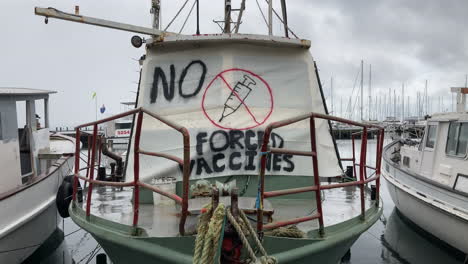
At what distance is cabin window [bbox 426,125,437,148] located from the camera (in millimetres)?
11086

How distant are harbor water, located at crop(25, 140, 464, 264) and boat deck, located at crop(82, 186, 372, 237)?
404 cm

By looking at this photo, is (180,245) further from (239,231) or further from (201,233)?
(239,231)

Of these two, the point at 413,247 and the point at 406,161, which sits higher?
the point at 406,161

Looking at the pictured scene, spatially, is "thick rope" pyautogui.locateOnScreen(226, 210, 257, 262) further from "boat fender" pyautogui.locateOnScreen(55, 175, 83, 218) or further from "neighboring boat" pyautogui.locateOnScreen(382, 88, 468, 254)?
"boat fender" pyautogui.locateOnScreen(55, 175, 83, 218)

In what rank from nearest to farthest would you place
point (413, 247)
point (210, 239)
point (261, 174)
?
point (210, 239)
point (261, 174)
point (413, 247)

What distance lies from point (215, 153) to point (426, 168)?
7931 millimetres

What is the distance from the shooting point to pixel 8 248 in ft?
24.2

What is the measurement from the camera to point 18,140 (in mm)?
8500

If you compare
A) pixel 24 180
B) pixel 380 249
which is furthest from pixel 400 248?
pixel 24 180

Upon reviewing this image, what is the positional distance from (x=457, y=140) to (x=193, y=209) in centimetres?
821

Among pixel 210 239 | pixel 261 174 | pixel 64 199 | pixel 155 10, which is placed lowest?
pixel 64 199

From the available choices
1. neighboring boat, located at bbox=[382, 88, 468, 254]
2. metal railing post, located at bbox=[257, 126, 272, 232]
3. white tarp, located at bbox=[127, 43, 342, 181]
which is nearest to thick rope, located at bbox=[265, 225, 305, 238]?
metal railing post, located at bbox=[257, 126, 272, 232]

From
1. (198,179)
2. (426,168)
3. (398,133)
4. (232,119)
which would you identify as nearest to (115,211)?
(198,179)

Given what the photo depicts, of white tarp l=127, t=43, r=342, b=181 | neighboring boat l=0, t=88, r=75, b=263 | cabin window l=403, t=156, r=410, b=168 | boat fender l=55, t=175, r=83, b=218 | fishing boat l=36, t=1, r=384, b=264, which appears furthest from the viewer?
cabin window l=403, t=156, r=410, b=168
